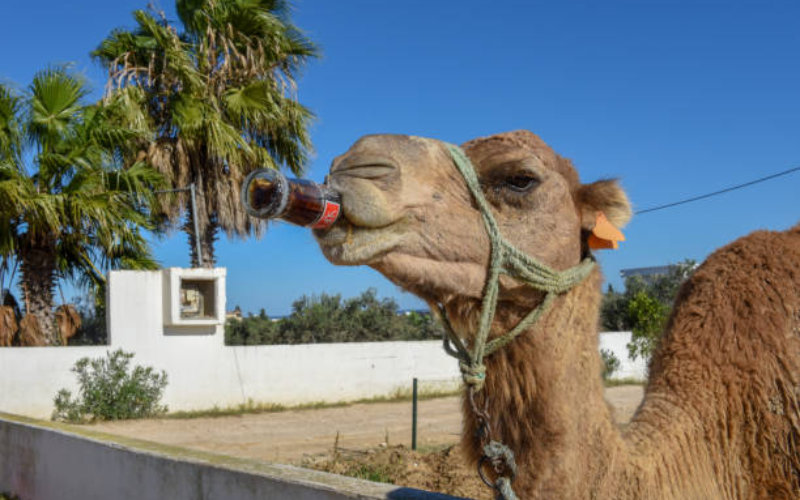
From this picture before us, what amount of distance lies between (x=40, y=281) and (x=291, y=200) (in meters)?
13.7

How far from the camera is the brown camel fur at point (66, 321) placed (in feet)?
48.5

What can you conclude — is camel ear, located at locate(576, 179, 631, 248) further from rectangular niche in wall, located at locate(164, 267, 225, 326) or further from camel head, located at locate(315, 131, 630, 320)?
rectangular niche in wall, located at locate(164, 267, 225, 326)

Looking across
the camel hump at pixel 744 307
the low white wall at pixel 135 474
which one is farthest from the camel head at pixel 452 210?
the low white wall at pixel 135 474

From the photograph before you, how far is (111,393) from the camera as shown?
13.9 meters

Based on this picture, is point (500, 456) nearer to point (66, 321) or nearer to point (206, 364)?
point (206, 364)

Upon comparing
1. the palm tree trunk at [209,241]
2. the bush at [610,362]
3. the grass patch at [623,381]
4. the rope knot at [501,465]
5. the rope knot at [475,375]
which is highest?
the palm tree trunk at [209,241]

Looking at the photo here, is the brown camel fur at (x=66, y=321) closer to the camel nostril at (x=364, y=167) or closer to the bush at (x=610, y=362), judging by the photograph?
the bush at (x=610, y=362)

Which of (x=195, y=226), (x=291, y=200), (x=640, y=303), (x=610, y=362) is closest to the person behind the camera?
(x=291, y=200)

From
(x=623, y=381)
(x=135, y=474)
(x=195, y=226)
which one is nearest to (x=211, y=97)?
(x=195, y=226)

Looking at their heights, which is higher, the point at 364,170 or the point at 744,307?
the point at 364,170

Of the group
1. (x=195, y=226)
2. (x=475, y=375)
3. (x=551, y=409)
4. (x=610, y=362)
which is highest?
(x=195, y=226)

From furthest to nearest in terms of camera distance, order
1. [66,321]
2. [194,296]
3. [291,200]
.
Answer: [194,296] → [66,321] → [291,200]

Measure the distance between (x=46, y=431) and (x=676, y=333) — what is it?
6.39 metres

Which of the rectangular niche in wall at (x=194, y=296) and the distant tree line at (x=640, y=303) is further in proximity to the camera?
the distant tree line at (x=640, y=303)
